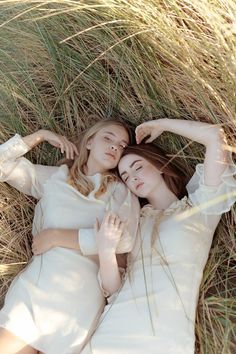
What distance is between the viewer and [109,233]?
1.83m

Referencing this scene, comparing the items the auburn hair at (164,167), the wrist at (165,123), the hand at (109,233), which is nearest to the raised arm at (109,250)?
the hand at (109,233)

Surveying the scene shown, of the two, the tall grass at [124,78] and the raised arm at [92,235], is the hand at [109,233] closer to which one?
the raised arm at [92,235]

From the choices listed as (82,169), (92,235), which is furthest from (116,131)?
(92,235)

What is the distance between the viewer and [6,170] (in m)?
1.99

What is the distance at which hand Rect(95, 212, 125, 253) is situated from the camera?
1.82 meters

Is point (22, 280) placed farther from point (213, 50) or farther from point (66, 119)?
point (213, 50)

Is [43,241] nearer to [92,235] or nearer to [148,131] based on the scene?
[92,235]

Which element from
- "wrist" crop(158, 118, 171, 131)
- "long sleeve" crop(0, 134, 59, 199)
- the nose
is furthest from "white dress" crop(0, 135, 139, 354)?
"wrist" crop(158, 118, 171, 131)

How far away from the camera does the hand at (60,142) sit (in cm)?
207

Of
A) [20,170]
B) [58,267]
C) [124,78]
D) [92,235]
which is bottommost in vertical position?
[58,267]

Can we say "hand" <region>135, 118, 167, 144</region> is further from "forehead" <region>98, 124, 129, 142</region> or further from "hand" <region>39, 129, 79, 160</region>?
"hand" <region>39, 129, 79, 160</region>

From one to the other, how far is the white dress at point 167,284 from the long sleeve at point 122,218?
0.05 metres

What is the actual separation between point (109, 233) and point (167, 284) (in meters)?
0.26

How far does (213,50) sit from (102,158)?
21.9 inches
